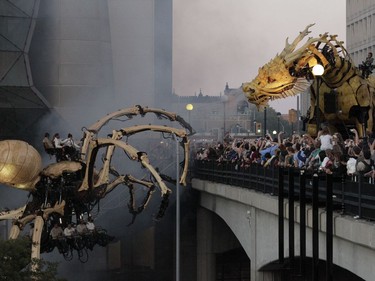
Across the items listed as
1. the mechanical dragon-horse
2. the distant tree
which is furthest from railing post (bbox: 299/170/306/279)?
the mechanical dragon-horse

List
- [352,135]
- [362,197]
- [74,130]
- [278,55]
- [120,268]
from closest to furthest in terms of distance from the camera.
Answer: [362,197] → [278,55] → [352,135] → [120,268] → [74,130]

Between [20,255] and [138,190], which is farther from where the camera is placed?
[138,190]

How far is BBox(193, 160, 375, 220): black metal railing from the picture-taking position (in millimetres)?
18672

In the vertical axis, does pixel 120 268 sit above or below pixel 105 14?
below

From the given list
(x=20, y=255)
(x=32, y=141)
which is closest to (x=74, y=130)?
(x=32, y=141)

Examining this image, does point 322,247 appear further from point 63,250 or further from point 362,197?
point 63,250

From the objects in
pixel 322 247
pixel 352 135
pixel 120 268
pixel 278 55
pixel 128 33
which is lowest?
pixel 120 268

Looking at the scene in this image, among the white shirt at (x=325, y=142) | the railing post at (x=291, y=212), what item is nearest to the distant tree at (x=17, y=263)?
the railing post at (x=291, y=212)

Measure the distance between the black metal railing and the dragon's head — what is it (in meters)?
1.94

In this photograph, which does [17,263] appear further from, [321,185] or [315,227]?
[321,185]

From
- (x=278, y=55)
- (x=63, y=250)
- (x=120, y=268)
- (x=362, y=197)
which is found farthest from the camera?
(x=120, y=268)

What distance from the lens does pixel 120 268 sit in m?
47.2

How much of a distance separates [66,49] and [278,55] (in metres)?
27.1

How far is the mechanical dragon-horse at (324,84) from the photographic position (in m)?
28.4
